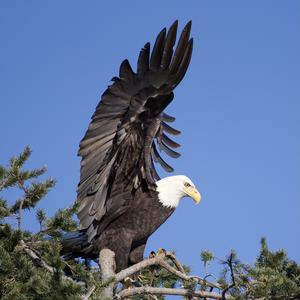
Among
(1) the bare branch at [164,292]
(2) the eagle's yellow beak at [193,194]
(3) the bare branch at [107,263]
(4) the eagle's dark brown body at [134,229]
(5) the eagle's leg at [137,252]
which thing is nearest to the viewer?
(1) the bare branch at [164,292]

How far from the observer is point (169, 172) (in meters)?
7.63

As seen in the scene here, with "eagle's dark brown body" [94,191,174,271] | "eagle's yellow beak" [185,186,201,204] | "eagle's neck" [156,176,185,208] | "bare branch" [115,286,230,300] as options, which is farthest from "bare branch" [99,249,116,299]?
"eagle's yellow beak" [185,186,201,204]

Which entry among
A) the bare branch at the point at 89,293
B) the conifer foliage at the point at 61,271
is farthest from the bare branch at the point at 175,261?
the bare branch at the point at 89,293

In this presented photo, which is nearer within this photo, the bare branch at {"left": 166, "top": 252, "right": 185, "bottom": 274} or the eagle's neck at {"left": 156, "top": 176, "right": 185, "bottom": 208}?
the bare branch at {"left": 166, "top": 252, "right": 185, "bottom": 274}

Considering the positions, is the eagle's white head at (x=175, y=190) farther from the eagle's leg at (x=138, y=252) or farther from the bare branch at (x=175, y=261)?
the bare branch at (x=175, y=261)

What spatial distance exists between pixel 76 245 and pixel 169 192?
101cm

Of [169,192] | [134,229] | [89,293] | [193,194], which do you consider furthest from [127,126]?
[89,293]

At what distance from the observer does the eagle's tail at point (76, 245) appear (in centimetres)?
658

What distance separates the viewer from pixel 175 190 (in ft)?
22.5

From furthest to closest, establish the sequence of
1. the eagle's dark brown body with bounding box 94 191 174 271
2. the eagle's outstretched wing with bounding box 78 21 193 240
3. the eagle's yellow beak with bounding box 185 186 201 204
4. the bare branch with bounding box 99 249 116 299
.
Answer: the eagle's yellow beak with bounding box 185 186 201 204, the eagle's dark brown body with bounding box 94 191 174 271, the eagle's outstretched wing with bounding box 78 21 193 240, the bare branch with bounding box 99 249 116 299

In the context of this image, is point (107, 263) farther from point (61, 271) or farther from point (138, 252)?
point (61, 271)

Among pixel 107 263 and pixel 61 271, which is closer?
pixel 61 271

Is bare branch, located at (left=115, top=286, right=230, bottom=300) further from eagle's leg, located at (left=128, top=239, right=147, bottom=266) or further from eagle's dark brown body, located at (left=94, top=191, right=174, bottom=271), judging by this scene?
eagle's leg, located at (left=128, top=239, right=147, bottom=266)

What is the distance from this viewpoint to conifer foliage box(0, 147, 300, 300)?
14.0 ft
